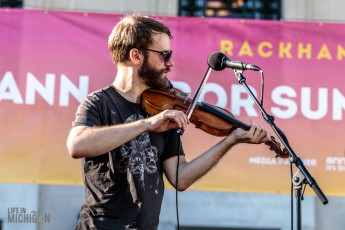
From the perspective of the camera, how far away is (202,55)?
261 inches

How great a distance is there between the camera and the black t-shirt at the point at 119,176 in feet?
11.6

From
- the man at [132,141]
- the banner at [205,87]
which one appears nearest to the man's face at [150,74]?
the man at [132,141]

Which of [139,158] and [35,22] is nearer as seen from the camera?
[139,158]

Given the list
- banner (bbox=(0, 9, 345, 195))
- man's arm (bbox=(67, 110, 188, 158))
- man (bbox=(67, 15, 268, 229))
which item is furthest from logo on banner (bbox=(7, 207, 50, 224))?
man's arm (bbox=(67, 110, 188, 158))

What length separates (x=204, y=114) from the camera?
3.95 meters

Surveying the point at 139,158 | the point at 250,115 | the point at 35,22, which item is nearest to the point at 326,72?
the point at 250,115

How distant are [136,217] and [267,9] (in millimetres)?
7103

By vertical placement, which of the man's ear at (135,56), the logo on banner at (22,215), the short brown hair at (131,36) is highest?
the short brown hair at (131,36)

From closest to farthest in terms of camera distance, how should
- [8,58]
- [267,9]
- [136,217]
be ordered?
1. [136,217]
2. [8,58]
3. [267,9]

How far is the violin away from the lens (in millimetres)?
3830

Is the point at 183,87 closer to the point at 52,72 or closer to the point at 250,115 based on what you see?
the point at 250,115

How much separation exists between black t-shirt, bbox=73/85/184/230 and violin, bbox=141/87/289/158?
0.13 m

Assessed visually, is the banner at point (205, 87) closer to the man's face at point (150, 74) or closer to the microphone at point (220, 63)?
the microphone at point (220, 63)

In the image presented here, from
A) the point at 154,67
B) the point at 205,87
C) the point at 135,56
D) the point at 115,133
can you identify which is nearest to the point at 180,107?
the point at 154,67
